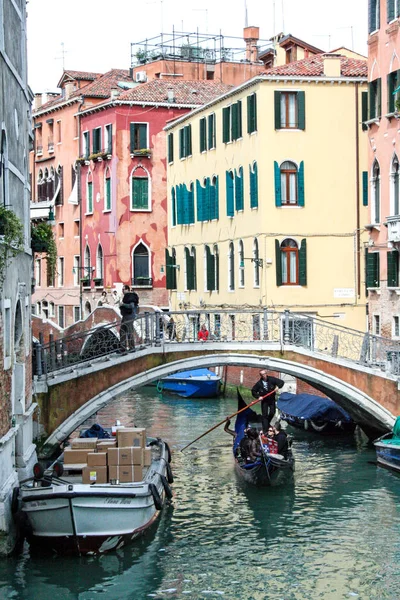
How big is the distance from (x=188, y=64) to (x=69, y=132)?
4.62m

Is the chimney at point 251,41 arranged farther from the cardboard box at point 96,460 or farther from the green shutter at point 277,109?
the cardboard box at point 96,460

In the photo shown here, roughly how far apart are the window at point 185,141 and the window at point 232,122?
3040mm

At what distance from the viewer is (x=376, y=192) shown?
2533 centimetres

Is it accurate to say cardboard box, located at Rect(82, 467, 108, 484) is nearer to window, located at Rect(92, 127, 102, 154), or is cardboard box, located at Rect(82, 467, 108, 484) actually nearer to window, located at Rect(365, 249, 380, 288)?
window, located at Rect(365, 249, 380, 288)

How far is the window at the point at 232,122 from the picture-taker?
28.4 meters

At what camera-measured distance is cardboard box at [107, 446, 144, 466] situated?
48.2ft

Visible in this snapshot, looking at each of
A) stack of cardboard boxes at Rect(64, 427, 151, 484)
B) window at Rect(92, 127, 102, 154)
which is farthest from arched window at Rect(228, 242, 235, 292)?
stack of cardboard boxes at Rect(64, 427, 151, 484)

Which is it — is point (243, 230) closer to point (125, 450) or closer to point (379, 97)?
point (379, 97)

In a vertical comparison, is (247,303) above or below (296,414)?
above

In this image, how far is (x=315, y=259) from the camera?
2719cm

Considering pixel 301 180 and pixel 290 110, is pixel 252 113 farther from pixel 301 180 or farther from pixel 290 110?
pixel 301 180

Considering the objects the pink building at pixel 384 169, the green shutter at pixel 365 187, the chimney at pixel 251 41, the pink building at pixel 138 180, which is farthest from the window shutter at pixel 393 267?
the chimney at pixel 251 41

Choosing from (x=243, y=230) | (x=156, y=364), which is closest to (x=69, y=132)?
(x=243, y=230)

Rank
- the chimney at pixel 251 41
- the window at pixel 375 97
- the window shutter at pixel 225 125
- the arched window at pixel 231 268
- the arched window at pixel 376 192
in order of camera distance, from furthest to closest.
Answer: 1. the chimney at pixel 251 41
2. the arched window at pixel 231 268
3. the window shutter at pixel 225 125
4. the arched window at pixel 376 192
5. the window at pixel 375 97
